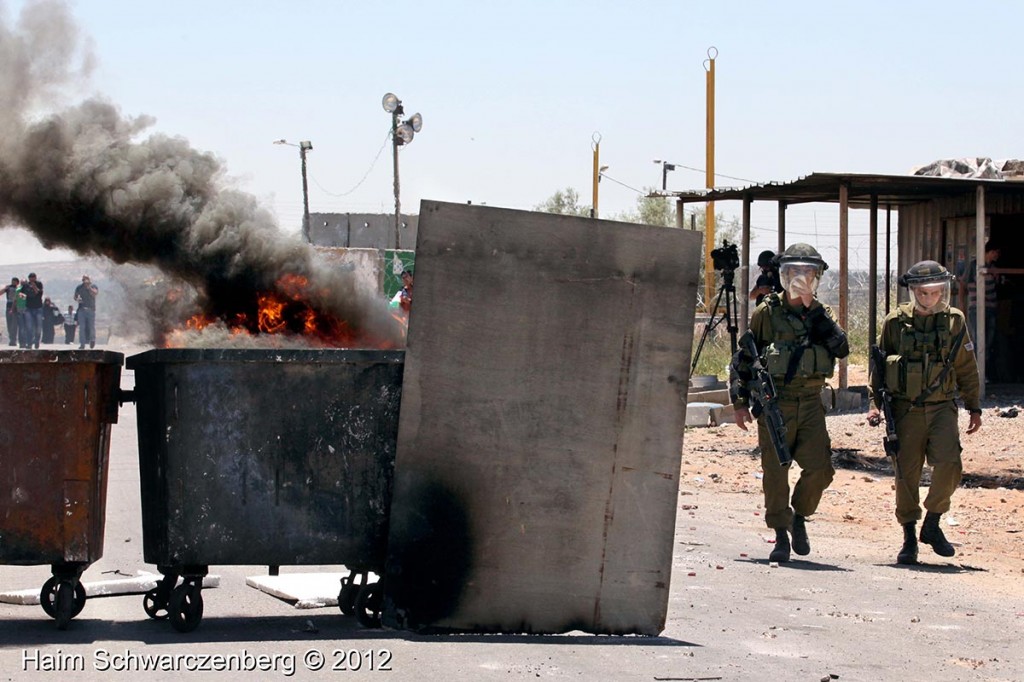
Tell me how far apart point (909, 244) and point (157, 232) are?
45.4 ft

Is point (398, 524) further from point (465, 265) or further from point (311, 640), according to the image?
point (465, 265)

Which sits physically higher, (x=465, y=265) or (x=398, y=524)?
(x=465, y=265)

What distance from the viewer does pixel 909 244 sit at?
1959 cm

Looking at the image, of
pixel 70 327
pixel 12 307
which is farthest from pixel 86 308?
pixel 70 327

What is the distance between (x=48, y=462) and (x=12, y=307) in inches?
1083

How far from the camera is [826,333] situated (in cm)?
835

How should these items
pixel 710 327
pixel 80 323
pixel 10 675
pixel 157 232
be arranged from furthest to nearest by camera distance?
pixel 80 323 → pixel 710 327 → pixel 157 232 → pixel 10 675

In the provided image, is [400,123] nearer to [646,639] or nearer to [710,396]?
[710,396]

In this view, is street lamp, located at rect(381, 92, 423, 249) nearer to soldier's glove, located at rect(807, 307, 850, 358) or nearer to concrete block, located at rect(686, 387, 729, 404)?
concrete block, located at rect(686, 387, 729, 404)

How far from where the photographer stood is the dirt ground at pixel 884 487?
9.11 m

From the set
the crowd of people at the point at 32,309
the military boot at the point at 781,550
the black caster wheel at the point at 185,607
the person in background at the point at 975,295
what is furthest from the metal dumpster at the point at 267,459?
the crowd of people at the point at 32,309

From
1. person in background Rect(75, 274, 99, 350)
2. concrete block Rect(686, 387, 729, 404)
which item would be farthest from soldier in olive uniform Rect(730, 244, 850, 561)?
person in background Rect(75, 274, 99, 350)

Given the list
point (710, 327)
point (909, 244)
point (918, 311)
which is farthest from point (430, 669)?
point (909, 244)

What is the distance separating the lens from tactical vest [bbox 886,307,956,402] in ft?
27.3
